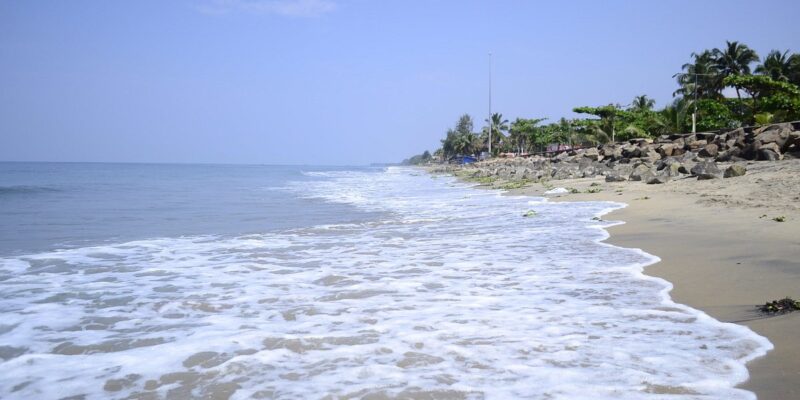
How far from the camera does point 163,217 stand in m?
14.2

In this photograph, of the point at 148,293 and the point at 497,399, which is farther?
the point at 148,293

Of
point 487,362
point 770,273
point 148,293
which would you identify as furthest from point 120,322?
point 770,273

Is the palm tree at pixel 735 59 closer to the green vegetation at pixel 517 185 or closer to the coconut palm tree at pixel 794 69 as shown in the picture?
the coconut palm tree at pixel 794 69

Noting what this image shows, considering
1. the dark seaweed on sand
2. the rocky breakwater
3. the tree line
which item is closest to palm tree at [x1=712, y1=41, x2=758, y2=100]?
the tree line

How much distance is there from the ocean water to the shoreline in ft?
0.55

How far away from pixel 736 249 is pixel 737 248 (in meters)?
0.07

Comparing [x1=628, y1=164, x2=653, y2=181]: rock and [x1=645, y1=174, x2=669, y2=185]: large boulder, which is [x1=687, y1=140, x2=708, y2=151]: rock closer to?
[x1=628, y1=164, x2=653, y2=181]: rock

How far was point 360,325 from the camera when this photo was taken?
4.30m

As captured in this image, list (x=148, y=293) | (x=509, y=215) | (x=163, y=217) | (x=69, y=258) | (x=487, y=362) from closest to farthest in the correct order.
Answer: (x=487, y=362)
(x=148, y=293)
(x=69, y=258)
(x=509, y=215)
(x=163, y=217)

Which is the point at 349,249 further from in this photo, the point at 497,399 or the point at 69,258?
the point at 497,399

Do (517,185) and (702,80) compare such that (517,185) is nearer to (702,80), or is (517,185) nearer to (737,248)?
(737,248)

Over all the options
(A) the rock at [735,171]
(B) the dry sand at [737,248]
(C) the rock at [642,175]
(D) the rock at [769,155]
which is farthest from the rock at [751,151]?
(B) the dry sand at [737,248]

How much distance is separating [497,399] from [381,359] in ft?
2.98

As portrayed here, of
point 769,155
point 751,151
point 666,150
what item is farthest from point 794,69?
point 769,155
